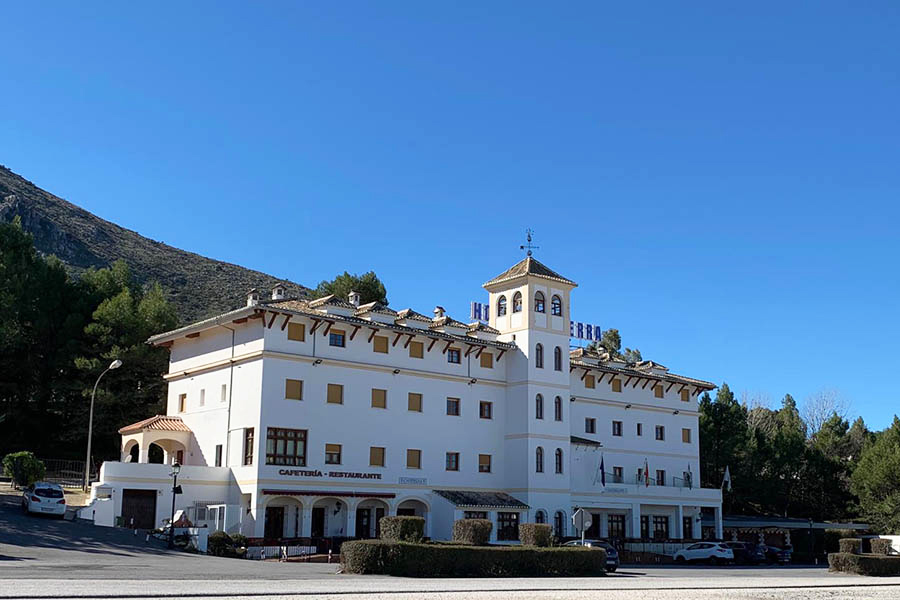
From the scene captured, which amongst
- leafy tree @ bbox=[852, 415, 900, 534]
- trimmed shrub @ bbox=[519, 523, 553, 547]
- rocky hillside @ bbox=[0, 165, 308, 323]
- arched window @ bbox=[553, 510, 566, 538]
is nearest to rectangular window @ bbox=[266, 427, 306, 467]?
trimmed shrub @ bbox=[519, 523, 553, 547]

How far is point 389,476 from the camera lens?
5172 centimetres

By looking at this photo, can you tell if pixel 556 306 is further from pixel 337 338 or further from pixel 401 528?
pixel 401 528

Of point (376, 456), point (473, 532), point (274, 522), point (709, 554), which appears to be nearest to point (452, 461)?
point (376, 456)

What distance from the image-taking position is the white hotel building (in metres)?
47.6

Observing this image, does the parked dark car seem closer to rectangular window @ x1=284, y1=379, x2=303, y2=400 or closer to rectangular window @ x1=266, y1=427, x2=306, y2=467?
rectangular window @ x1=266, y1=427, x2=306, y2=467

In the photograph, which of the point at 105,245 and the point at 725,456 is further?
the point at 105,245

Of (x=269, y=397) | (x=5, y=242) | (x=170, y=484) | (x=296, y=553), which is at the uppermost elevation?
(x=5, y=242)

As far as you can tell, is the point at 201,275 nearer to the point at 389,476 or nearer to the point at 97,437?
the point at 97,437

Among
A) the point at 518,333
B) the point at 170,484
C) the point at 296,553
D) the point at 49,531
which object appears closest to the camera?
the point at 49,531

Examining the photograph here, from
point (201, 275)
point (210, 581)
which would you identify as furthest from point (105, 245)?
point (210, 581)

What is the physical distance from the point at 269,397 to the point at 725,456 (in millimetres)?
48530

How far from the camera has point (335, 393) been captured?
50.5 meters

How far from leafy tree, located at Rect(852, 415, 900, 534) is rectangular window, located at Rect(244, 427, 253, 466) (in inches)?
2081

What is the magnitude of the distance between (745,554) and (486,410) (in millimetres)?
17854
